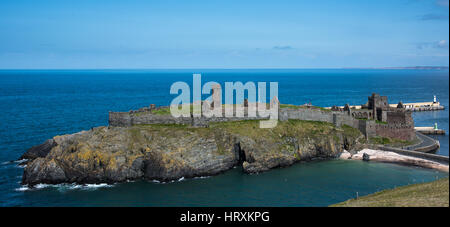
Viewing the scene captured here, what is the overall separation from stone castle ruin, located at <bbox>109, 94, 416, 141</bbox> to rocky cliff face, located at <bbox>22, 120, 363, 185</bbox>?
1.78m

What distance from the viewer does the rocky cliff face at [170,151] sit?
161ft

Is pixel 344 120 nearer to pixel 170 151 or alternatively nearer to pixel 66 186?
pixel 170 151

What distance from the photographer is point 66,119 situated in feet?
316

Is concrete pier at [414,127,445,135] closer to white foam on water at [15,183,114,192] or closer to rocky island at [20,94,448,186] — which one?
rocky island at [20,94,448,186]

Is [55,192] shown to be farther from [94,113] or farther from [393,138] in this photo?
[94,113]

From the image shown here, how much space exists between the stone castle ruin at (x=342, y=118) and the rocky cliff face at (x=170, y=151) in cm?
178

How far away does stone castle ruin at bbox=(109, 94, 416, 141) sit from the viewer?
58500 millimetres

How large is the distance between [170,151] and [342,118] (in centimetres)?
3020

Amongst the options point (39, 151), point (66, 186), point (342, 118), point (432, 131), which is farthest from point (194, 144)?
point (432, 131)

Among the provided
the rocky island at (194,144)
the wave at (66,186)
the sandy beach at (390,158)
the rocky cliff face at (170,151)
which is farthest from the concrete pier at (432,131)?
the wave at (66,186)

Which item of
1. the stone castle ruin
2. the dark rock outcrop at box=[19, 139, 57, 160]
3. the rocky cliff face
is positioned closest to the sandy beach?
the rocky cliff face

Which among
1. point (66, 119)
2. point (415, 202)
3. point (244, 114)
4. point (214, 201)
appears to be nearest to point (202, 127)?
point (244, 114)
